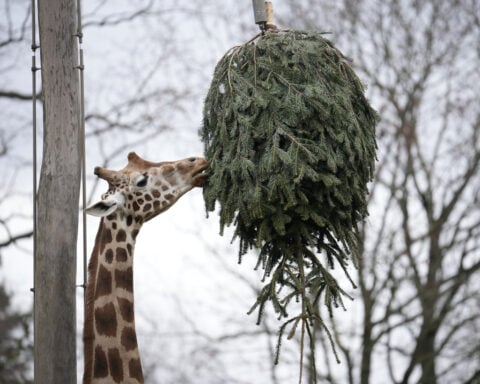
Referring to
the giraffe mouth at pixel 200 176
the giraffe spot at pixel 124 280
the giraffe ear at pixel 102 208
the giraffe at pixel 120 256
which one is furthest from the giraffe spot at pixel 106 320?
the giraffe mouth at pixel 200 176

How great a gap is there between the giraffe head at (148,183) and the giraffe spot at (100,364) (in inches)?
26.5

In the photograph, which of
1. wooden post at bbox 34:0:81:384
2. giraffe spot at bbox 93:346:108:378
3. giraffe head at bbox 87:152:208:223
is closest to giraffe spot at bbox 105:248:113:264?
giraffe head at bbox 87:152:208:223

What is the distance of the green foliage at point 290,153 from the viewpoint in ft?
14.3

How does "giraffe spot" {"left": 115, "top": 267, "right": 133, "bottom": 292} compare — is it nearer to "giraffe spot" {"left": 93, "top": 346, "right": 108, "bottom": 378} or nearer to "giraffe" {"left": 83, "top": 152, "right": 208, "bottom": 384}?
"giraffe" {"left": 83, "top": 152, "right": 208, "bottom": 384}

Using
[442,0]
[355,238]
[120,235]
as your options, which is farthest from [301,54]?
[442,0]

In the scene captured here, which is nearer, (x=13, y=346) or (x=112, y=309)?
(x=112, y=309)

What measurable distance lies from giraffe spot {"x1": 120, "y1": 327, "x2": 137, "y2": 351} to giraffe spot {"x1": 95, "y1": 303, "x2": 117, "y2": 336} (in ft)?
0.16

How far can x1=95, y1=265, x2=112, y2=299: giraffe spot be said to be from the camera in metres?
4.26

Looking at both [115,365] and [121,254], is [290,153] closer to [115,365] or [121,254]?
[121,254]

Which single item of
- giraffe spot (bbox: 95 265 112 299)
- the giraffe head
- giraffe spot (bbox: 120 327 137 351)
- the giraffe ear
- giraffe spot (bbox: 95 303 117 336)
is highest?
the giraffe head

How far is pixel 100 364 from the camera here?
414 cm

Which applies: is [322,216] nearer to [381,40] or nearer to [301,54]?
[301,54]

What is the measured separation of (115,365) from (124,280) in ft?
1.36

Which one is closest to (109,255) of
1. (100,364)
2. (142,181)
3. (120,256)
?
(120,256)
